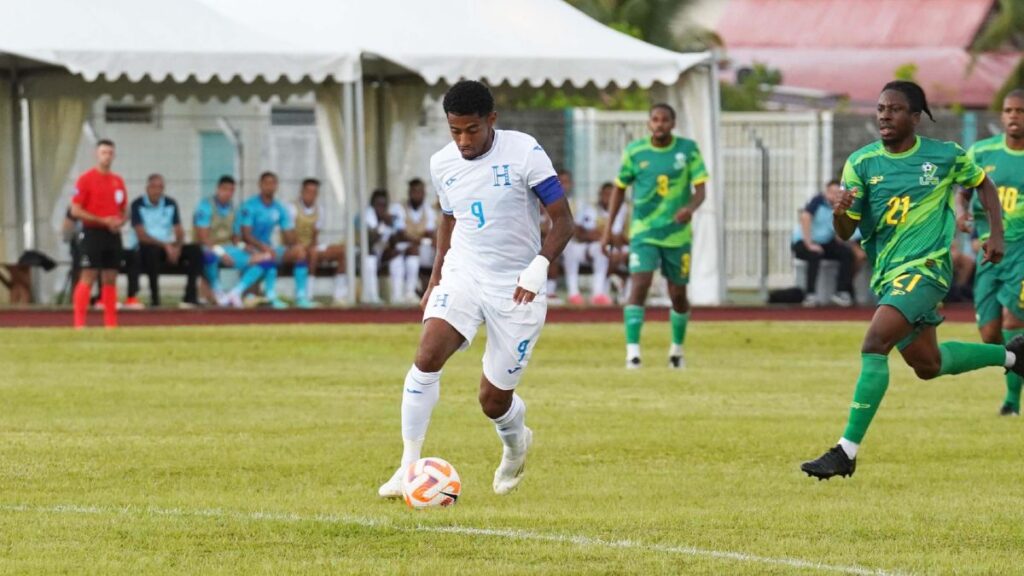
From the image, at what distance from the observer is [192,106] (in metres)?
30.9

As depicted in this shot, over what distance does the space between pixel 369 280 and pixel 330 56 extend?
10.6ft

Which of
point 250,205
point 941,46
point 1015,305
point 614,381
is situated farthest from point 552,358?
point 941,46

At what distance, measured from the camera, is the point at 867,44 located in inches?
2564

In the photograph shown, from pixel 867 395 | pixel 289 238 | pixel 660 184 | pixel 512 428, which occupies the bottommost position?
pixel 512 428

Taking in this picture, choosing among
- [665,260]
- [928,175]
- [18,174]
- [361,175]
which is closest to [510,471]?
[928,175]

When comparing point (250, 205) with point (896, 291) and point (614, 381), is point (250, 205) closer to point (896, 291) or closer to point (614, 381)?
point (614, 381)

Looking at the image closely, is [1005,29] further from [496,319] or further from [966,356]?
[496,319]

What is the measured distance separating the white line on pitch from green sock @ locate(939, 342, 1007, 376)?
2992 mm

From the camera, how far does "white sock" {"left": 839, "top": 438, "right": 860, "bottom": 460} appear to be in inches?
377

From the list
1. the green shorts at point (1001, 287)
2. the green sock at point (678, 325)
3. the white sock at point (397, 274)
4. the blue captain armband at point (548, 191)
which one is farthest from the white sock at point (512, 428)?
the white sock at point (397, 274)

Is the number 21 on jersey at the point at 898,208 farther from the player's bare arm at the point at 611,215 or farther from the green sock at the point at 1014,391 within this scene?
the player's bare arm at the point at 611,215

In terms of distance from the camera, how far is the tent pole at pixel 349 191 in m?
25.5

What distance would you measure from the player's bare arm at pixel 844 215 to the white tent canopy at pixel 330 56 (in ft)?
50.0

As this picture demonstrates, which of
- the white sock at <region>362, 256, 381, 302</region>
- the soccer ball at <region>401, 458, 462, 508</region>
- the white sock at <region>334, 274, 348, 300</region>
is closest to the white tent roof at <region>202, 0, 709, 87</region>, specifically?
the white sock at <region>362, 256, 381, 302</region>
